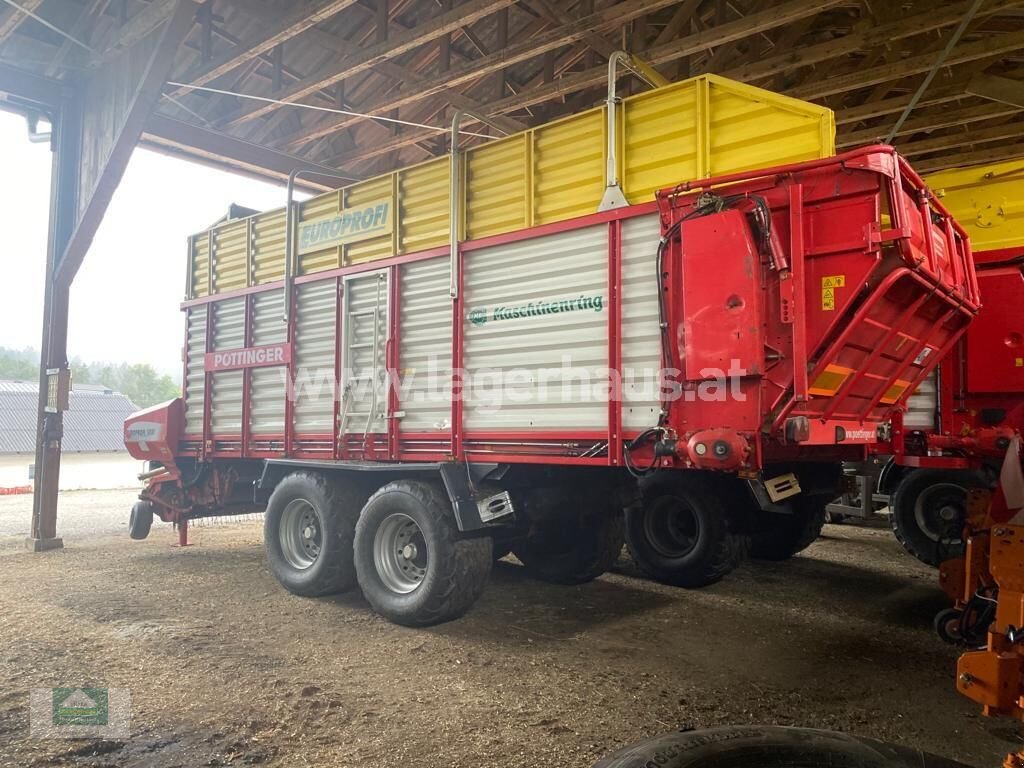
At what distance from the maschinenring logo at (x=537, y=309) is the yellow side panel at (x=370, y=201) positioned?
1159 millimetres

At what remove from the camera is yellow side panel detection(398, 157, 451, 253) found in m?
5.57

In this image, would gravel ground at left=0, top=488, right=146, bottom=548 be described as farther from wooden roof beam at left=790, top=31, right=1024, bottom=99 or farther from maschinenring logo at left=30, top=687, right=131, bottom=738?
wooden roof beam at left=790, top=31, right=1024, bottom=99

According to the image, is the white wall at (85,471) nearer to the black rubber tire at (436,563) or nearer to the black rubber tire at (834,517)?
the black rubber tire at (436,563)

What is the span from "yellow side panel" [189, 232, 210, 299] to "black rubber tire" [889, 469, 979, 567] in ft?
24.0

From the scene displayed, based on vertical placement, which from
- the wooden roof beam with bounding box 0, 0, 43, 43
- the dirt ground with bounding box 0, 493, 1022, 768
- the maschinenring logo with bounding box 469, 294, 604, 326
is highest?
the wooden roof beam with bounding box 0, 0, 43, 43

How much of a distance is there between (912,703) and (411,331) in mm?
4023

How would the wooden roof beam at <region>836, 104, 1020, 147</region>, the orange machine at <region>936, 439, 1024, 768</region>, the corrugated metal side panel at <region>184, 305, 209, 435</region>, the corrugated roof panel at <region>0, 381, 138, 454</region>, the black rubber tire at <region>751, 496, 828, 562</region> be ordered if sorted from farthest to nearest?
the corrugated roof panel at <region>0, 381, 138, 454</region>, the wooden roof beam at <region>836, 104, 1020, 147</region>, the corrugated metal side panel at <region>184, 305, 209, 435</region>, the black rubber tire at <region>751, 496, 828, 562</region>, the orange machine at <region>936, 439, 1024, 768</region>

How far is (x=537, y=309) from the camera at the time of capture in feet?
16.0

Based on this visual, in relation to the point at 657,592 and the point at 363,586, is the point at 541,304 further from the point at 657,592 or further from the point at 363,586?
the point at 657,592

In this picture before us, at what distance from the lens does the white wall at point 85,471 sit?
61.9ft

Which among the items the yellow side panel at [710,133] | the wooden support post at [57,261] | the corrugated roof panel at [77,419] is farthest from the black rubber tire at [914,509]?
the corrugated roof panel at [77,419]

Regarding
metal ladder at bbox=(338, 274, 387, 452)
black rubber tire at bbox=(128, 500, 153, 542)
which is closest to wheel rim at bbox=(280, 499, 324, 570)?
metal ladder at bbox=(338, 274, 387, 452)

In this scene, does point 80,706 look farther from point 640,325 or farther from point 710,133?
point 710,133

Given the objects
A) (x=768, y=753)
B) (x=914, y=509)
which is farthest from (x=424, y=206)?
(x=914, y=509)
